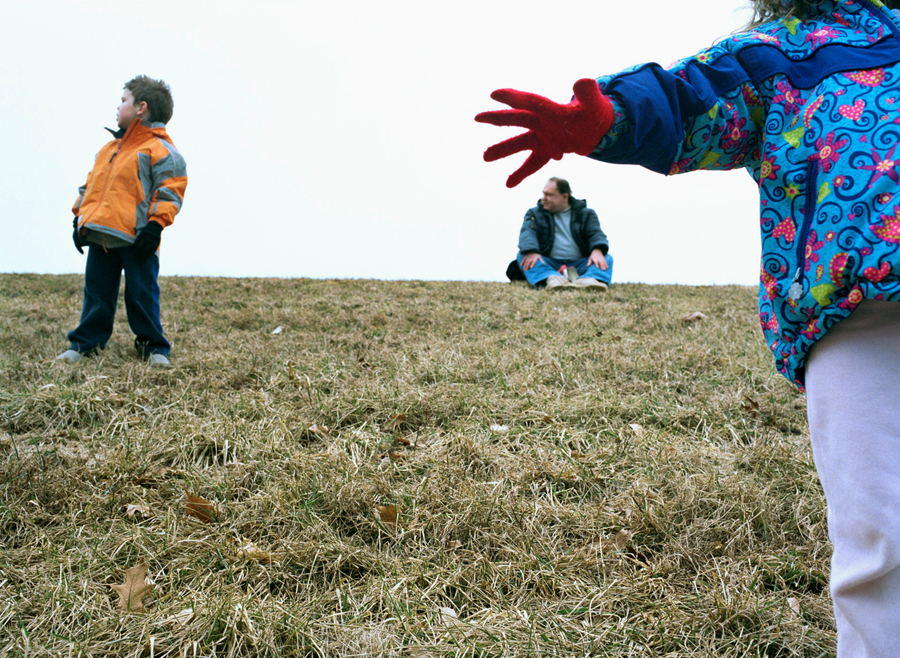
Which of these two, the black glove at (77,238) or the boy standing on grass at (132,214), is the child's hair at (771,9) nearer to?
the boy standing on grass at (132,214)

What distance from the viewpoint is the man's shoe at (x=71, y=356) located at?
13.4 ft

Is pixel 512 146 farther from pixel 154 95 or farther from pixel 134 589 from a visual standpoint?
pixel 154 95

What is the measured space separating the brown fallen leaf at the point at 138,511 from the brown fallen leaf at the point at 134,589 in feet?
1.26

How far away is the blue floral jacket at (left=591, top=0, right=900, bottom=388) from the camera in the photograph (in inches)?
46.8

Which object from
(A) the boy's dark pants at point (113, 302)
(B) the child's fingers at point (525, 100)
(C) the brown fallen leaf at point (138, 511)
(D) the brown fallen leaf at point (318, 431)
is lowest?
(C) the brown fallen leaf at point (138, 511)

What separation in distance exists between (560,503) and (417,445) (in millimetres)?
739

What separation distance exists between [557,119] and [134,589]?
5.64 feet

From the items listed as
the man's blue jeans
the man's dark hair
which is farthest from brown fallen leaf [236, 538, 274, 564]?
the man's dark hair

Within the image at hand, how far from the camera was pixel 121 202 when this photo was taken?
4.28m

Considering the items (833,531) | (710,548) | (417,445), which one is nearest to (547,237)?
(417,445)

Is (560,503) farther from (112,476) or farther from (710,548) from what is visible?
(112,476)

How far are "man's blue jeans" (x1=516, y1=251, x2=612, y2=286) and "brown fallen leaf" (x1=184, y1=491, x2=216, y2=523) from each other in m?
6.88

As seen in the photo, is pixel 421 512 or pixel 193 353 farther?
Result: pixel 193 353

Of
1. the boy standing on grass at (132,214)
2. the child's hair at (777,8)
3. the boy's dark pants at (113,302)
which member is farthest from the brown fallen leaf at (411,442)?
the boy's dark pants at (113,302)
